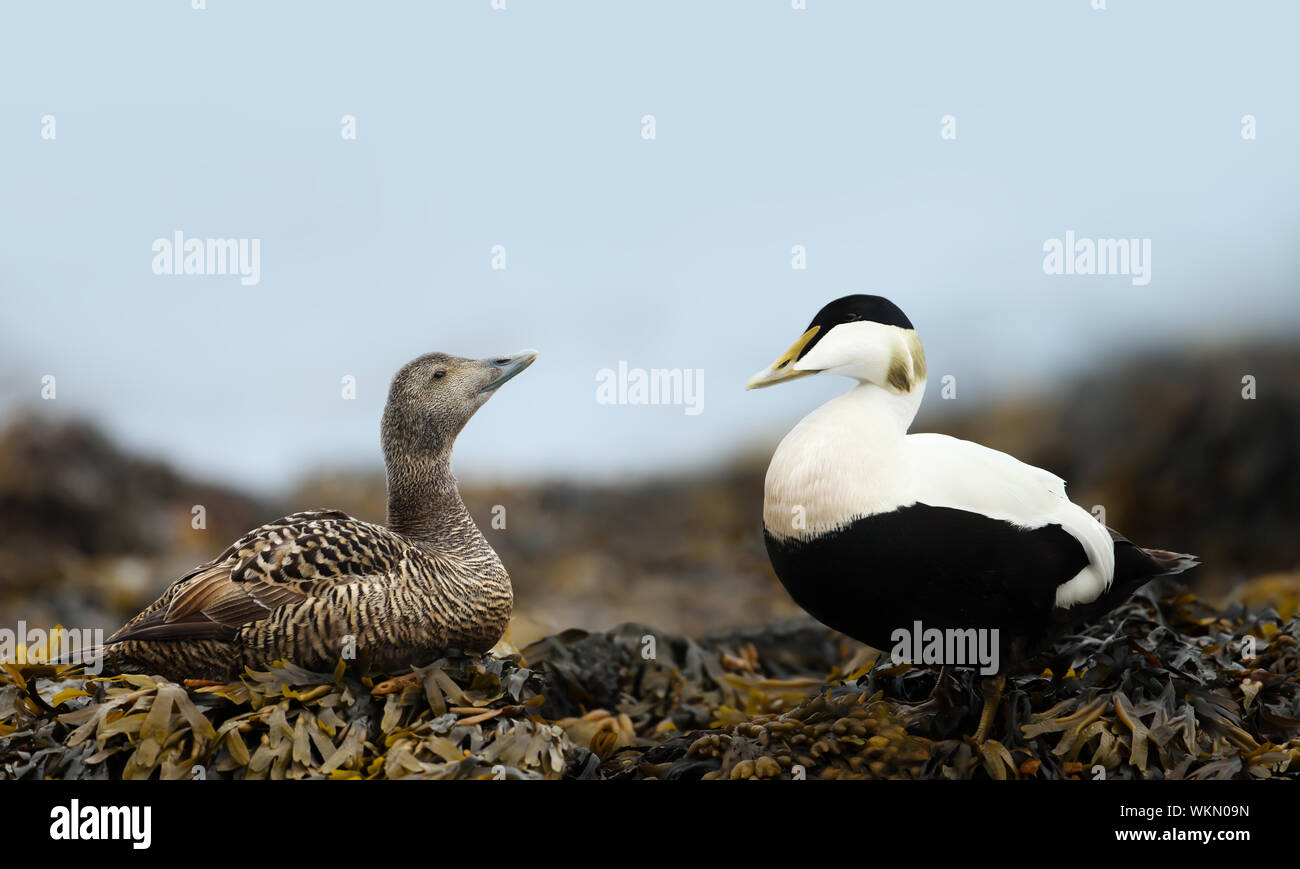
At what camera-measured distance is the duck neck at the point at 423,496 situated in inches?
105

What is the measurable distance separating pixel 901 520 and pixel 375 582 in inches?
49.4

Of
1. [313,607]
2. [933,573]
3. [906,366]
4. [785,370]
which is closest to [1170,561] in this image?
[933,573]

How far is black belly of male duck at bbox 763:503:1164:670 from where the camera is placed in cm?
241

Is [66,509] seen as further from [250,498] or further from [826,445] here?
[826,445]

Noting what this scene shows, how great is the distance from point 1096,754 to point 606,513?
17.4 ft

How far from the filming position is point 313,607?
8.09ft

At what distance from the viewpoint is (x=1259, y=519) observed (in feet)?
19.5

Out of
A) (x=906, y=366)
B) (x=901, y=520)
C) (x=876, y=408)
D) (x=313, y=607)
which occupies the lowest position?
(x=313, y=607)

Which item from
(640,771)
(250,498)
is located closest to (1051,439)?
(640,771)

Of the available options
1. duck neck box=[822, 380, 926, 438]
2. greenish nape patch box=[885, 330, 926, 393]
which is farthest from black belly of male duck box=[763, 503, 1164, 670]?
greenish nape patch box=[885, 330, 926, 393]

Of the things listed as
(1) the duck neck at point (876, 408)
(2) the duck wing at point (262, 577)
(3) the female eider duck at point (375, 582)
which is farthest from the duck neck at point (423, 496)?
(1) the duck neck at point (876, 408)

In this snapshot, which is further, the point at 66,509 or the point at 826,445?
the point at 66,509

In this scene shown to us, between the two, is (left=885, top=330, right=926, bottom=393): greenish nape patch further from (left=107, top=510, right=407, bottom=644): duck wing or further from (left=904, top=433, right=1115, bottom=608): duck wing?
(left=107, top=510, right=407, bottom=644): duck wing

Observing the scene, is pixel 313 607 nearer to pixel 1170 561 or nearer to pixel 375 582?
pixel 375 582
